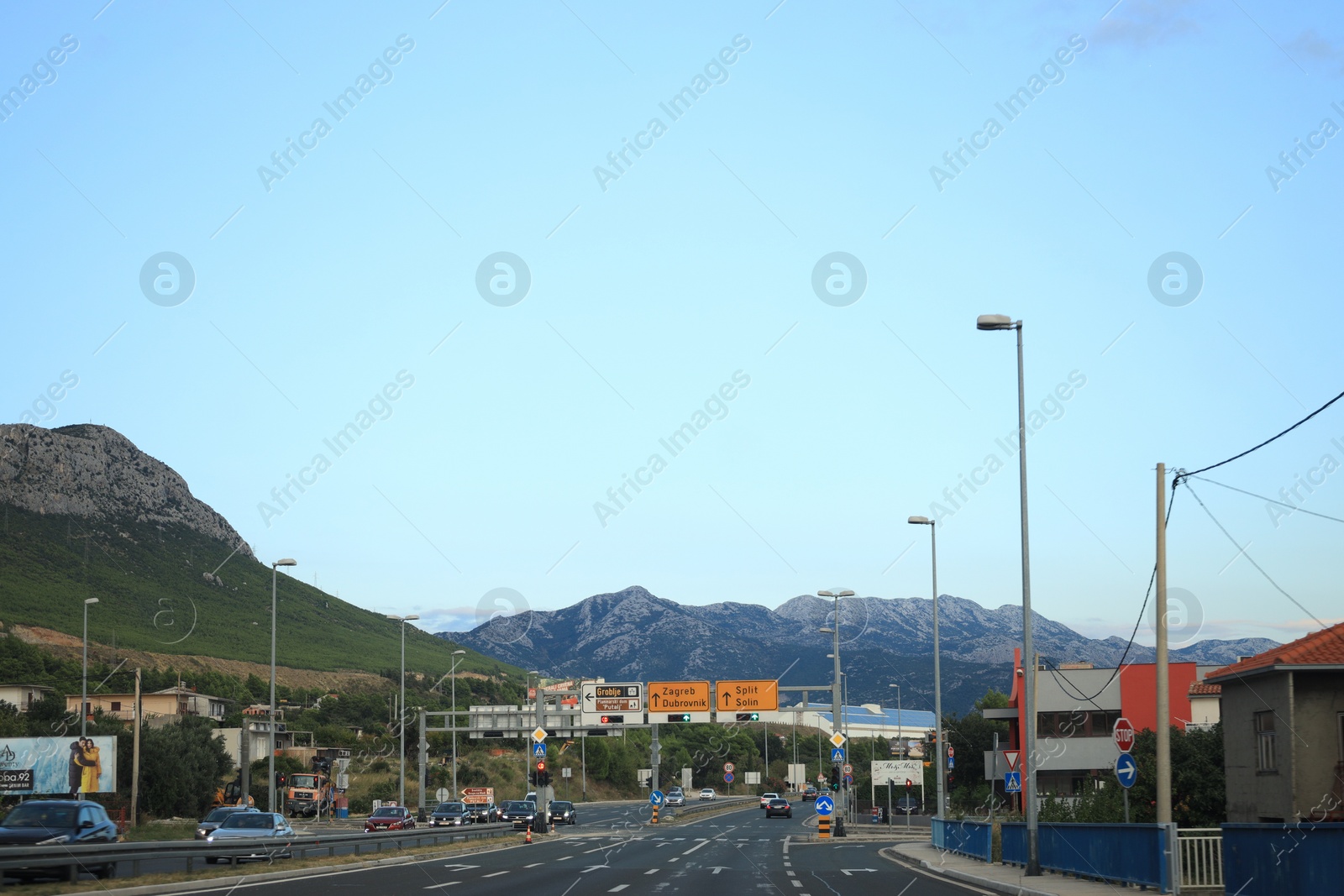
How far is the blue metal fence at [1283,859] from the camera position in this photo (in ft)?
49.1

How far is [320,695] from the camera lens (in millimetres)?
119375

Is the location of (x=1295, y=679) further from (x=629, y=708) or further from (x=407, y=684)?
(x=407, y=684)

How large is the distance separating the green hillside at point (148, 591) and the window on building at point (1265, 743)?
82.1 meters

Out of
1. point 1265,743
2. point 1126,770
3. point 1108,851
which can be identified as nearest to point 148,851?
point 1108,851

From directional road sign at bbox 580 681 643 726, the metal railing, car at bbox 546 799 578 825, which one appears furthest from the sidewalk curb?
car at bbox 546 799 578 825

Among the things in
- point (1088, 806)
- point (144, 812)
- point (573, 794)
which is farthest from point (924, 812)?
point (1088, 806)

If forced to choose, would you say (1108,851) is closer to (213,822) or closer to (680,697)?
(213,822)

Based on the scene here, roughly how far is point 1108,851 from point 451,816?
1456 inches

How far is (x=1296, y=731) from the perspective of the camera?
3222 cm

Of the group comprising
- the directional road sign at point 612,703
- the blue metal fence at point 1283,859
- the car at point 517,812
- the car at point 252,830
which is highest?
the blue metal fence at point 1283,859

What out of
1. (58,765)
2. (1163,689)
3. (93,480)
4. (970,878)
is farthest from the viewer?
(93,480)

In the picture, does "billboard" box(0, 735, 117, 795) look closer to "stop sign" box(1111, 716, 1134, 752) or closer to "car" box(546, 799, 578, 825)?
"car" box(546, 799, 578, 825)

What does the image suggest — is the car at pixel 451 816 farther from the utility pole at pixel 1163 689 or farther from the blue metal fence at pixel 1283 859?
the blue metal fence at pixel 1283 859

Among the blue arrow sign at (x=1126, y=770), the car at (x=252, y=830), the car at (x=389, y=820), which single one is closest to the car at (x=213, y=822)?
the car at (x=252, y=830)
